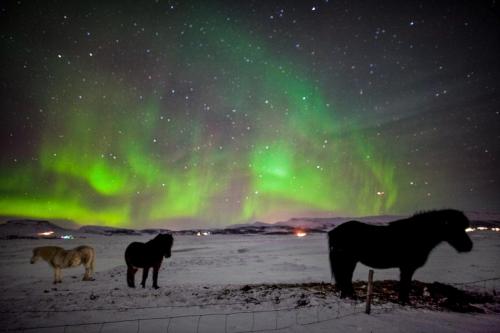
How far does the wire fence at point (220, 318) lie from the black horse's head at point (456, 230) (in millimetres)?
2370

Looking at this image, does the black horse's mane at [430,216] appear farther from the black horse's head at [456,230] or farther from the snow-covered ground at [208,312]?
the snow-covered ground at [208,312]

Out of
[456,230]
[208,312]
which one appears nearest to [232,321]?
[208,312]

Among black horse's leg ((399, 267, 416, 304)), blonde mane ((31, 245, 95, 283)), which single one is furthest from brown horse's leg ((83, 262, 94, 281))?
black horse's leg ((399, 267, 416, 304))

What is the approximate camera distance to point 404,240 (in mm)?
7492

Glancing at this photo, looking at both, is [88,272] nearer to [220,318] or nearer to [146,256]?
[146,256]

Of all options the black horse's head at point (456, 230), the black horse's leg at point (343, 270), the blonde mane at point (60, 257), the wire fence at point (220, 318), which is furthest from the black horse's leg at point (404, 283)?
the blonde mane at point (60, 257)

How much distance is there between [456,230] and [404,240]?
1482 millimetres

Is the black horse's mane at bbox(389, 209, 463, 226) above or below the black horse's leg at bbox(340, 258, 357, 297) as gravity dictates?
above

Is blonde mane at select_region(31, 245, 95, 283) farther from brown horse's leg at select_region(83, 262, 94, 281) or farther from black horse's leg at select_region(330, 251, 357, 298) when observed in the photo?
black horse's leg at select_region(330, 251, 357, 298)

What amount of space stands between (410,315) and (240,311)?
4.27 m

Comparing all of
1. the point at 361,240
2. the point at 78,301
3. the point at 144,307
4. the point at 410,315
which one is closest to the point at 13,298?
the point at 78,301

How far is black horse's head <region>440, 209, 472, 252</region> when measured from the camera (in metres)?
7.54

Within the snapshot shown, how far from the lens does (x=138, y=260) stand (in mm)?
10344

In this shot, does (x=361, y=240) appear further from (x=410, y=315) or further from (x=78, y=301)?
(x=78, y=301)
